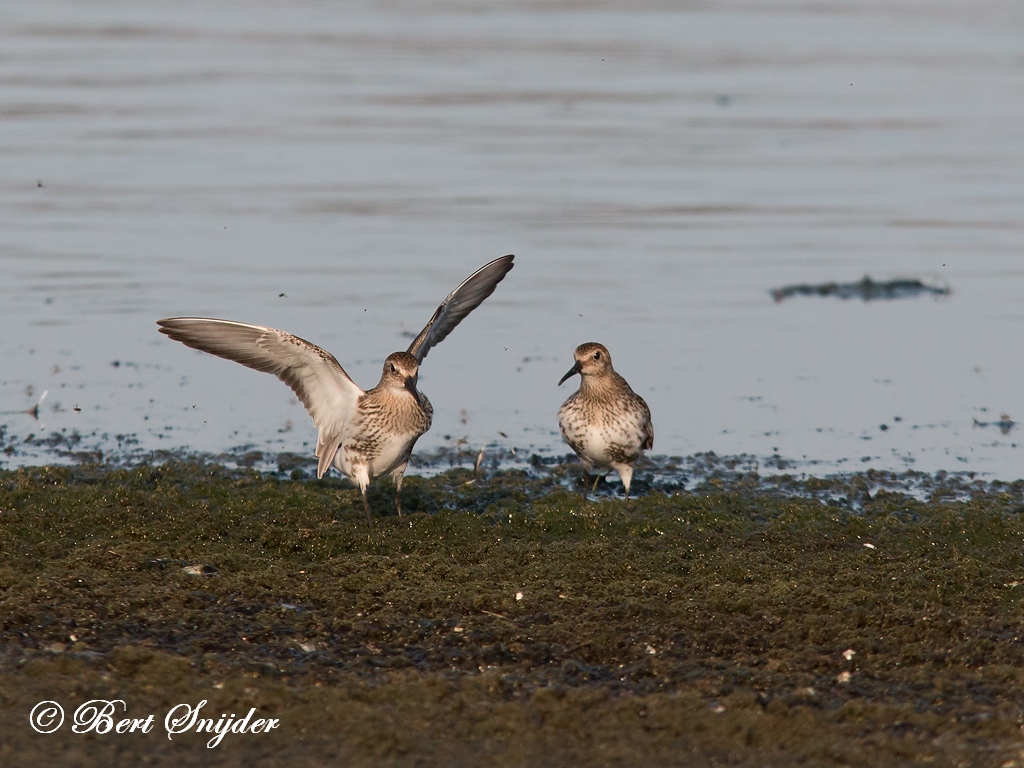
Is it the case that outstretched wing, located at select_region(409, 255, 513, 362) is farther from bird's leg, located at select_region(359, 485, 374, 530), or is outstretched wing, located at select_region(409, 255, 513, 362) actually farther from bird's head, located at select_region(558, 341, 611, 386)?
bird's leg, located at select_region(359, 485, 374, 530)

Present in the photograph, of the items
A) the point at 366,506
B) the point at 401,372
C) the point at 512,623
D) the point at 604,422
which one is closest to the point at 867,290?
the point at 604,422

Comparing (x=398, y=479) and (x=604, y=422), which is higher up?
(x=604, y=422)

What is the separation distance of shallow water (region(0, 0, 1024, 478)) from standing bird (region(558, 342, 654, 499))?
1.18 metres

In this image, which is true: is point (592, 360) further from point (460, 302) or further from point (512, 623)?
point (512, 623)

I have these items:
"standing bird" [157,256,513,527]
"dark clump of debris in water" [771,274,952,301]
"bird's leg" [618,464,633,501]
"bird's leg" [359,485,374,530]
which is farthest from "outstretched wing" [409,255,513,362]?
"dark clump of debris in water" [771,274,952,301]

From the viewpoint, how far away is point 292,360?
28.3ft

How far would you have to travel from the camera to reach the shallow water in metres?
11.8

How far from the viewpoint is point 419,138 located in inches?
866

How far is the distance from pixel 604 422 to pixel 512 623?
2.96 meters

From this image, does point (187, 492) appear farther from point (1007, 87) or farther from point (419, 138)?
point (1007, 87)

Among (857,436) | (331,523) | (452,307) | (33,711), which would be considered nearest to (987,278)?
(857,436)

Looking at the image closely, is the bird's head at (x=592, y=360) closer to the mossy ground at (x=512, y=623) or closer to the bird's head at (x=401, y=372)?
the mossy ground at (x=512, y=623)

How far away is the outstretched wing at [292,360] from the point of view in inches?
330

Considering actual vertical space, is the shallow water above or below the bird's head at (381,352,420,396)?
above
